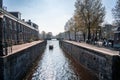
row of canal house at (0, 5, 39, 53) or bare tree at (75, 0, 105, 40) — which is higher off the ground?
bare tree at (75, 0, 105, 40)

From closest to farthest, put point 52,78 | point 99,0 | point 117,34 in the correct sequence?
point 52,78 → point 117,34 → point 99,0

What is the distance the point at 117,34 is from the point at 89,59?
22.9 m

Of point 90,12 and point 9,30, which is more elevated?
point 90,12

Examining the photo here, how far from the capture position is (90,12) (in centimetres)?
5544

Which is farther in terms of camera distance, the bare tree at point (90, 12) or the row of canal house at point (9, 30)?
the bare tree at point (90, 12)

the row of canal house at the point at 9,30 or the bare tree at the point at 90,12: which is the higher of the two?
the bare tree at the point at 90,12

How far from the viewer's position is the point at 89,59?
3173 centimetres

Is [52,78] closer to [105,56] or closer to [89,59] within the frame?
[89,59]

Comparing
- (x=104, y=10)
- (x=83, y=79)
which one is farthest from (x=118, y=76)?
(x=104, y=10)

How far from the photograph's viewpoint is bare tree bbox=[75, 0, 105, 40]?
178ft

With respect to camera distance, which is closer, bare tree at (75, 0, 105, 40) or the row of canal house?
the row of canal house

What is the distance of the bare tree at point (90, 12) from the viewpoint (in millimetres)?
54281

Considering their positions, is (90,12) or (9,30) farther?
(90,12)

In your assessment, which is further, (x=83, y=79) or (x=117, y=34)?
(x=117, y=34)
